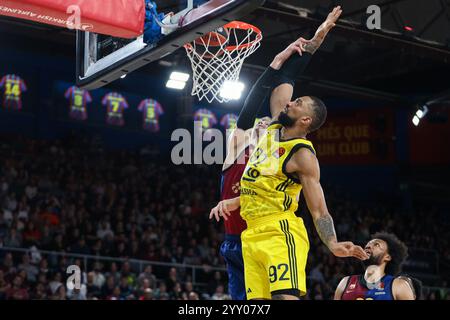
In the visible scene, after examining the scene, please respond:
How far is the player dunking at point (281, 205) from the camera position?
471cm

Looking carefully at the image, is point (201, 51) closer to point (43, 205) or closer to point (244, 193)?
point (244, 193)

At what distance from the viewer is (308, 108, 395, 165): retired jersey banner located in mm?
21688

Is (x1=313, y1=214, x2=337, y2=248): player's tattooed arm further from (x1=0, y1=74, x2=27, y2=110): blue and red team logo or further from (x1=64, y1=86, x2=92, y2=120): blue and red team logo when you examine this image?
(x1=64, y1=86, x2=92, y2=120): blue and red team logo

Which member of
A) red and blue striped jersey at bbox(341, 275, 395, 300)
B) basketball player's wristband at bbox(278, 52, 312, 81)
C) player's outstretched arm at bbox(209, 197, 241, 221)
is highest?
basketball player's wristband at bbox(278, 52, 312, 81)

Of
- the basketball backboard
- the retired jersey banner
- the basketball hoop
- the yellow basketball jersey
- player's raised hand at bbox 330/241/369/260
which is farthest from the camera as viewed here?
the retired jersey banner

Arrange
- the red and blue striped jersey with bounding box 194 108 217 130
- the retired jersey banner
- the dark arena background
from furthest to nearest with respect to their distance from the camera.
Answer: the red and blue striped jersey with bounding box 194 108 217 130 → the retired jersey banner → the dark arena background

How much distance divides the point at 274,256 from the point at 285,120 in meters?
0.94

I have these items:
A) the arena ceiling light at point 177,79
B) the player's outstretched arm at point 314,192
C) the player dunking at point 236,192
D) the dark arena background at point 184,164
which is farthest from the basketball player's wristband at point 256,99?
the arena ceiling light at point 177,79

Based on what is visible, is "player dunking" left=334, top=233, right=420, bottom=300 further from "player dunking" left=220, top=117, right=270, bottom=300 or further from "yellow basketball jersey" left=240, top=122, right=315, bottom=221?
"yellow basketball jersey" left=240, top=122, right=315, bottom=221

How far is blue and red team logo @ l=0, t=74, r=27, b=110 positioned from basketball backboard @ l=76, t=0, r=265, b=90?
14.4 m

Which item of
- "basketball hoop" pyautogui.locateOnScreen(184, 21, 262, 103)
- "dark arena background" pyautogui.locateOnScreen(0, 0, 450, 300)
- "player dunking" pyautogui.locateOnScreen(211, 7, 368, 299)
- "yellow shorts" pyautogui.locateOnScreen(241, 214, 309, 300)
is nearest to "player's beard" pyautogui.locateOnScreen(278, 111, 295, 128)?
"player dunking" pyautogui.locateOnScreen(211, 7, 368, 299)

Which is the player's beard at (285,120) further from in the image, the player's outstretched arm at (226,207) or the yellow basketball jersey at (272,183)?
the player's outstretched arm at (226,207)

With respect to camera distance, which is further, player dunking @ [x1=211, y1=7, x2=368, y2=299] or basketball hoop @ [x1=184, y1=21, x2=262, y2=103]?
basketball hoop @ [x1=184, y1=21, x2=262, y2=103]

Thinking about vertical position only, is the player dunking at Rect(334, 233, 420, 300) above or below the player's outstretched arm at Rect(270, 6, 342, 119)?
below
